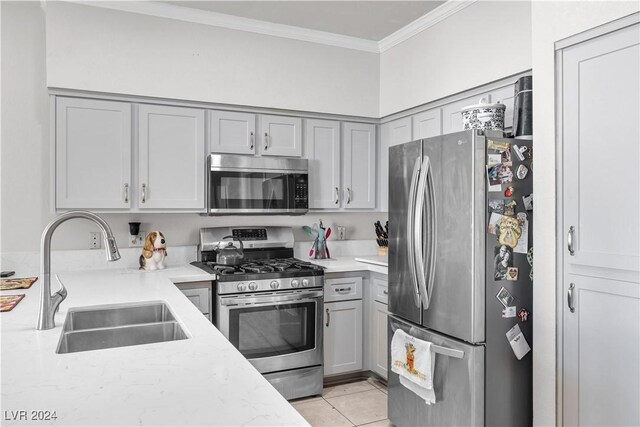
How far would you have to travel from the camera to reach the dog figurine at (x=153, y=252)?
312cm

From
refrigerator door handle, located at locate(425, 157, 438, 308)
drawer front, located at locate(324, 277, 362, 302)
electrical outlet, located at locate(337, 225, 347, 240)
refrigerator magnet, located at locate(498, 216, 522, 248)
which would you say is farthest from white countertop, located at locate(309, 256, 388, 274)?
refrigerator magnet, located at locate(498, 216, 522, 248)

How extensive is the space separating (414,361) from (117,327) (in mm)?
1553

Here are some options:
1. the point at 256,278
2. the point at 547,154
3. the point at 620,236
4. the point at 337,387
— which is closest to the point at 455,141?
the point at 547,154

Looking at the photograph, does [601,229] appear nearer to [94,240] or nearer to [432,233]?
[432,233]

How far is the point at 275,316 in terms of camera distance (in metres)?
3.14

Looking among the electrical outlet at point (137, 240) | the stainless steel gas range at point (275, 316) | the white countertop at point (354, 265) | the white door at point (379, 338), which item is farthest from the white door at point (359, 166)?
the electrical outlet at point (137, 240)

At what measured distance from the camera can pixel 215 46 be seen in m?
3.25

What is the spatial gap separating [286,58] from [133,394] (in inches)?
114

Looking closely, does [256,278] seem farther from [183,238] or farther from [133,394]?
[133,394]

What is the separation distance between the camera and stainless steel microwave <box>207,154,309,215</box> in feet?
10.7

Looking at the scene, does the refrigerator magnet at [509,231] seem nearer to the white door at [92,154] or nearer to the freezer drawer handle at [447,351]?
the freezer drawer handle at [447,351]

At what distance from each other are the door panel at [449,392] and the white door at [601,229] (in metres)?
0.38

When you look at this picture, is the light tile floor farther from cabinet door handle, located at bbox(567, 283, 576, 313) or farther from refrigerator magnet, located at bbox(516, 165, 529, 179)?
refrigerator magnet, located at bbox(516, 165, 529, 179)

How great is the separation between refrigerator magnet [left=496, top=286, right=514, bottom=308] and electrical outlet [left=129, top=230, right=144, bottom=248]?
2.41 meters
